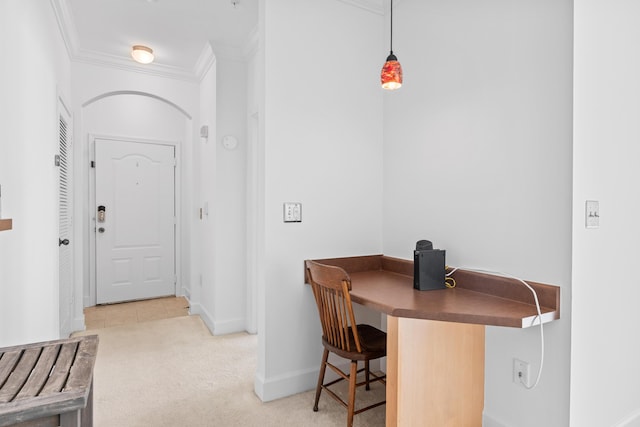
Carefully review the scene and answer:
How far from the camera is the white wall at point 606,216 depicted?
1613mm

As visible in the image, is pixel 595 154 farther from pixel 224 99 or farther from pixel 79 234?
pixel 79 234

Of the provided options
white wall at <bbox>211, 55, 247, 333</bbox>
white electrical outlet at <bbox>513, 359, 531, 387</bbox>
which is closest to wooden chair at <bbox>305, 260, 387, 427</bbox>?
white electrical outlet at <bbox>513, 359, 531, 387</bbox>

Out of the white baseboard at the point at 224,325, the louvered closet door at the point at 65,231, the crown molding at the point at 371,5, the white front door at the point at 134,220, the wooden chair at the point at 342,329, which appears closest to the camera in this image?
the wooden chair at the point at 342,329

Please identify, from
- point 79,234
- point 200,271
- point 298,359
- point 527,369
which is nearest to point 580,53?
point 527,369

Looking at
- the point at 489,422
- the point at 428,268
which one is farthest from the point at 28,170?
the point at 489,422

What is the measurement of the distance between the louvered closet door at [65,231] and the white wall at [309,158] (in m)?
1.87

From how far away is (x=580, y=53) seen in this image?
159 centimetres

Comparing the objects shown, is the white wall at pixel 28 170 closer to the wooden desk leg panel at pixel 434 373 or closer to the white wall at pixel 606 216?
the wooden desk leg panel at pixel 434 373

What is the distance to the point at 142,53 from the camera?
11.7 ft

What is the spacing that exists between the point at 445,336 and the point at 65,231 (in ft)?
10.6

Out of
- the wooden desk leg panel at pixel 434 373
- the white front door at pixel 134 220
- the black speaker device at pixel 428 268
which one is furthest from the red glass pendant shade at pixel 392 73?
the white front door at pixel 134 220

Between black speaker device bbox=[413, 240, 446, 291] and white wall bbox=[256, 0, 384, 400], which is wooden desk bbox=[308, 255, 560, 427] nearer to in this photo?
black speaker device bbox=[413, 240, 446, 291]

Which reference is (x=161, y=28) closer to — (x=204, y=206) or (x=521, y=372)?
(x=204, y=206)

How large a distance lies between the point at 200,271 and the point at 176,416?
218 centimetres
